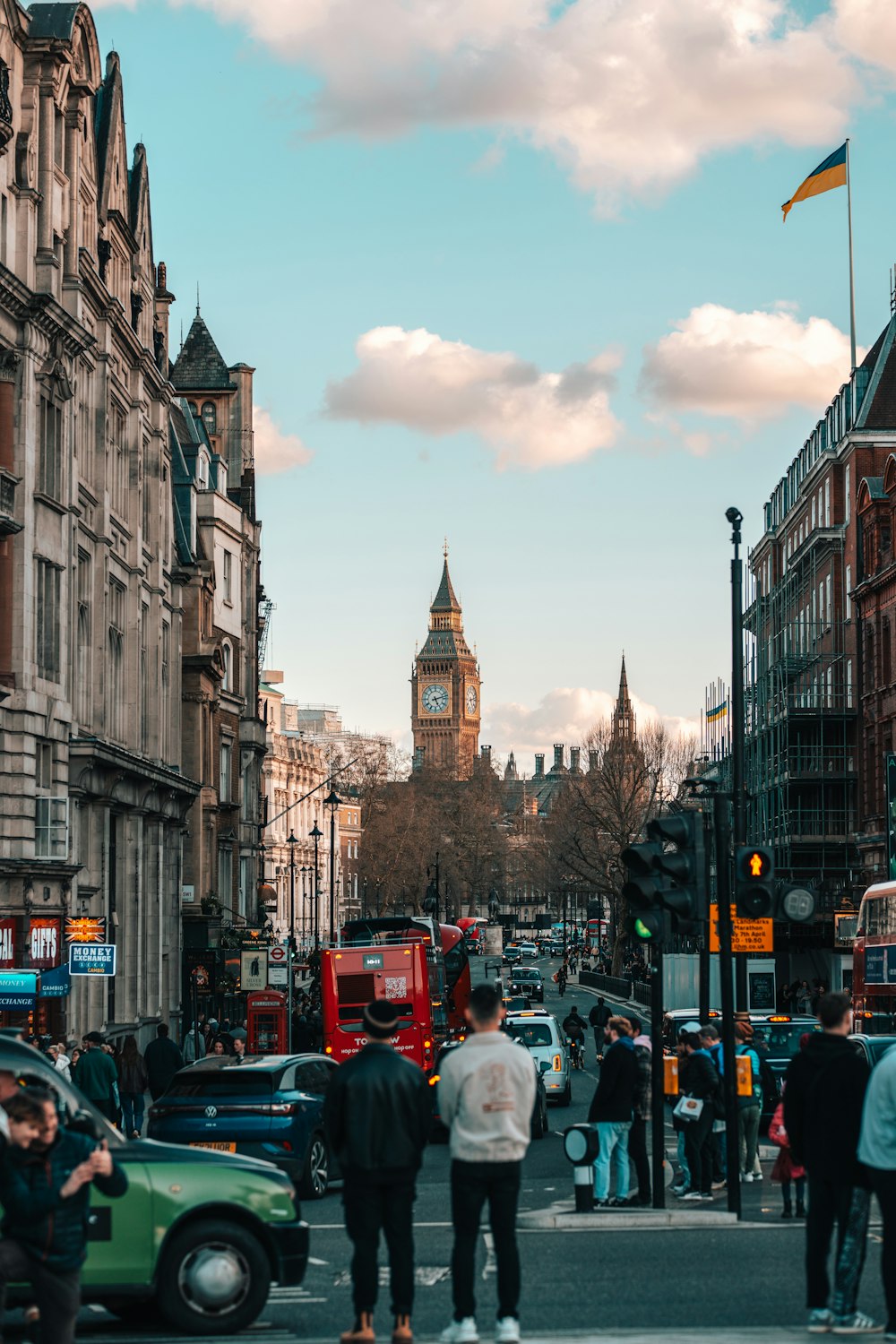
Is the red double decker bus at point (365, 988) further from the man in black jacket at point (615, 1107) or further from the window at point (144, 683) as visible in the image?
the man in black jacket at point (615, 1107)

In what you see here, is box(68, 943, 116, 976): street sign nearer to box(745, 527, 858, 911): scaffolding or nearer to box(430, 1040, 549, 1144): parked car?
box(430, 1040, 549, 1144): parked car

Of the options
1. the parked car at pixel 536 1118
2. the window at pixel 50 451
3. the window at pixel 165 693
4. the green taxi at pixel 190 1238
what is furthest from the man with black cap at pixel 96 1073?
the window at pixel 165 693

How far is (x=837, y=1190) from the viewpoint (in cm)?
1127

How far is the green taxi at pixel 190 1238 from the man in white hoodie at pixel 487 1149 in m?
1.74

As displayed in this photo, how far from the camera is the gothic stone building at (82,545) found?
3250 cm

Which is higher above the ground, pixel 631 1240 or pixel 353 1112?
pixel 353 1112

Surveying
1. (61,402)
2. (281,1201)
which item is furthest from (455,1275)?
(61,402)

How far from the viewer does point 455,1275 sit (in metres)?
10.6

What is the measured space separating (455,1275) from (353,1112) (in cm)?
98

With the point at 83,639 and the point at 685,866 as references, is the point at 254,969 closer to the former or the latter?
the point at 83,639

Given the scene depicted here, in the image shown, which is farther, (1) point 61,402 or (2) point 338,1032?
(2) point 338,1032

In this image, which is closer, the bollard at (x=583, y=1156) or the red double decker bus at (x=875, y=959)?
the bollard at (x=583, y=1156)

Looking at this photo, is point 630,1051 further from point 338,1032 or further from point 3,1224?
point 338,1032

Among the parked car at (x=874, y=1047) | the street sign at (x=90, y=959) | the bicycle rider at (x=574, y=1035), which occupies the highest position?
the street sign at (x=90, y=959)
